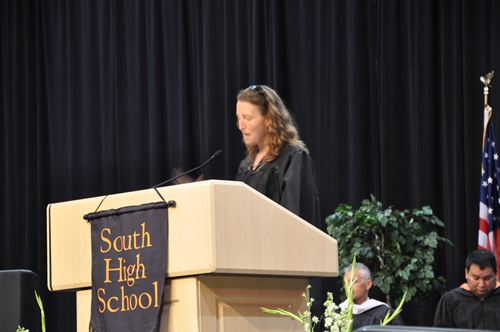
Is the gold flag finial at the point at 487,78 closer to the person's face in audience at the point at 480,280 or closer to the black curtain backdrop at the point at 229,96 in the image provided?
the black curtain backdrop at the point at 229,96

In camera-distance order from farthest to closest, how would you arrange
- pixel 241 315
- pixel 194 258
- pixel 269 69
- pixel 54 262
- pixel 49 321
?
pixel 49 321 → pixel 269 69 → pixel 54 262 → pixel 241 315 → pixel 194 258

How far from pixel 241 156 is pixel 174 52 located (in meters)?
1.18

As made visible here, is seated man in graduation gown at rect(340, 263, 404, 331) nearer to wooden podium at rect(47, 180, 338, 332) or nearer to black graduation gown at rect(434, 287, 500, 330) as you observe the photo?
black graduation gown at rect(434, 287, 500, 330)

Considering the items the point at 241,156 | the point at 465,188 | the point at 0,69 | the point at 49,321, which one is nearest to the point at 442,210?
the point at 465,188

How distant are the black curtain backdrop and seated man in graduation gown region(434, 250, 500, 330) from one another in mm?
582

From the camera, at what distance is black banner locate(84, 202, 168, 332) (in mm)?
2520

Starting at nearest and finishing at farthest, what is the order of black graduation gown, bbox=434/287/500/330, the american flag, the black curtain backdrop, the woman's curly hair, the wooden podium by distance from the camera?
1. the wooden podium
2. the woman's curly hair
3. black graduation gown, bbox=434/287/500/330
4. the american flag
5. the black curtain backdrop

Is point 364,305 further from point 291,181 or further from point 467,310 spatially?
point 291,181

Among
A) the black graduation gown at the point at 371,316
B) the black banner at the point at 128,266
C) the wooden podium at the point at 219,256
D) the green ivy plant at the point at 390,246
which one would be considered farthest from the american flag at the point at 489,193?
the black banner at the point at 128,266

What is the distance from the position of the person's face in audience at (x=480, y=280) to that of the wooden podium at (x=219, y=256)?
3852 millimetres

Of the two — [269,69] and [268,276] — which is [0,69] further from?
[268,276]

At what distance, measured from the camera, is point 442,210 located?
7434 mm

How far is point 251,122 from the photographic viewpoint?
3.21 m

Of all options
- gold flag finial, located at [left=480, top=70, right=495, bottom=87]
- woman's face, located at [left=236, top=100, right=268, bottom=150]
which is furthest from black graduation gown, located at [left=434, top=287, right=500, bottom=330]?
woman's face, located at [left=236, top=100, right=268, bottom=150]
